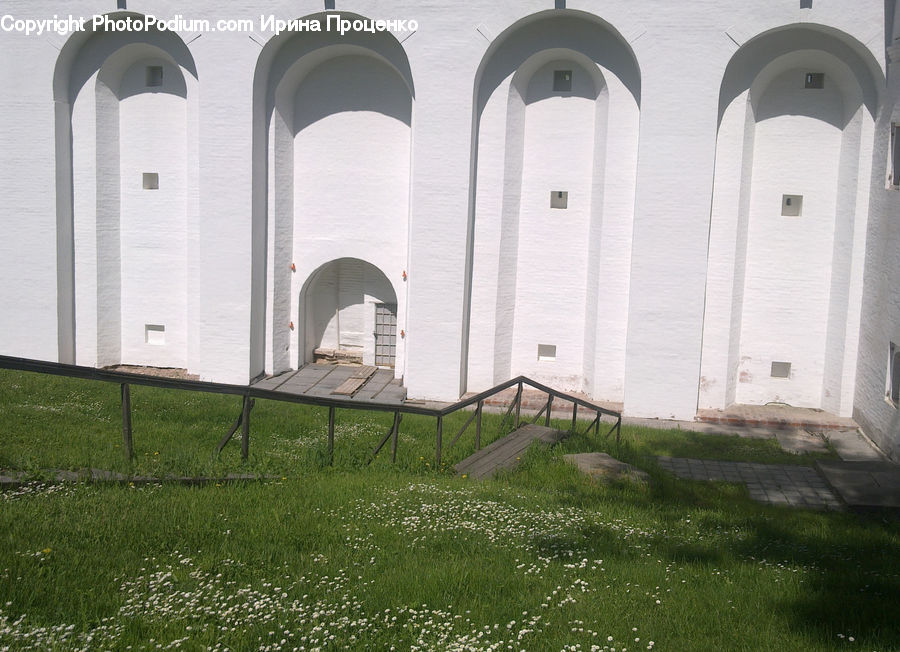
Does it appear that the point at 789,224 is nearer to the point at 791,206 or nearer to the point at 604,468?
the point at 791,206

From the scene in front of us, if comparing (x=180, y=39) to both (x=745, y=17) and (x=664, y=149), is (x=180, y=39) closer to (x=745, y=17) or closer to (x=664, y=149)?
(x=664, y=149)

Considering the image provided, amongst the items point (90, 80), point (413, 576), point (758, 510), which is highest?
point (90, 80)

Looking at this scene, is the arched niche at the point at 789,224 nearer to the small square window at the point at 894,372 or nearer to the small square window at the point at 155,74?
the small square window at the point at 894,372

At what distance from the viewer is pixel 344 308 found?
1653 cm

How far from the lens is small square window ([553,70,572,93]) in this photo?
47.6 ft

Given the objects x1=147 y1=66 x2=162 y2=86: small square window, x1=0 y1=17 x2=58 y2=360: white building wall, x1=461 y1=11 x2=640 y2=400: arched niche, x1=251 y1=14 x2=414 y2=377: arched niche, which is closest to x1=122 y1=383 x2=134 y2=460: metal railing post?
x1=251 y1=14 x2=414 y2=377: arched niche

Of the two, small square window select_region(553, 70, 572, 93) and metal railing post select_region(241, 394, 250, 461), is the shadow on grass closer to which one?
metal railing post select_region(241, 394, 250, 461)

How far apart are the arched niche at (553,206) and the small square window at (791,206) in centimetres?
256

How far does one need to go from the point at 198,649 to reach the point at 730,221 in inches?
469

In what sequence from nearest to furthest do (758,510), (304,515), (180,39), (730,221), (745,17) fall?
(304,515) < (758,510) < (745,17) < (730,221) < (180,39)

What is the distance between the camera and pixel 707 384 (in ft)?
47.1

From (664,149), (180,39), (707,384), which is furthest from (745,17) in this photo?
(180,39)

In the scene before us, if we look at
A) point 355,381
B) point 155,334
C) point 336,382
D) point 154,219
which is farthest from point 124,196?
point 355,381

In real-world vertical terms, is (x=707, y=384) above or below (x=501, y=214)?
below
